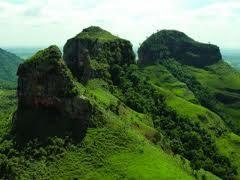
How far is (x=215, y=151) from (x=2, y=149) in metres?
92.0

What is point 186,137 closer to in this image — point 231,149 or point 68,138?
point 231,149

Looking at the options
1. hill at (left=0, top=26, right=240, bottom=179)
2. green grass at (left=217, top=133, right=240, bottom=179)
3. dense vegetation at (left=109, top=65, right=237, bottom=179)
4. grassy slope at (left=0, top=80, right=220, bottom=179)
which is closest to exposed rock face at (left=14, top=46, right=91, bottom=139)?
hill at (left=0, top=26, right=240, bottom=179)

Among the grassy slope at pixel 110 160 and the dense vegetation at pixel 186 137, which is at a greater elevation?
the grassy slope at pixel 110 160

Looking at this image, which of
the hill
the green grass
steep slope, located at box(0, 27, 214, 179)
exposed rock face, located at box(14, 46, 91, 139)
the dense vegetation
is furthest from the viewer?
the green grass

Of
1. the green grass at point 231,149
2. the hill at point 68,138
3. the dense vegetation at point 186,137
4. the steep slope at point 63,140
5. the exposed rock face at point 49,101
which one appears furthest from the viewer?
the green grass at point 231,149

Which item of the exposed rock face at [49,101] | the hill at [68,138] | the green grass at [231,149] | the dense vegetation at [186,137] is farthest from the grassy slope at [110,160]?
the green grass at [231,149]

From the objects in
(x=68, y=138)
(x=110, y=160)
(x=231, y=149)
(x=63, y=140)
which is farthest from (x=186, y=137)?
(x=63, y=140)

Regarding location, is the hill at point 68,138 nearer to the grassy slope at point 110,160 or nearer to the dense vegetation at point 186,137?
the grassy slope at point 110,160

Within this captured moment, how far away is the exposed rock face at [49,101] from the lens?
127 metres

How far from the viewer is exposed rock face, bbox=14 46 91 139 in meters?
127

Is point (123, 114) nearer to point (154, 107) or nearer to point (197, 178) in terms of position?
point (197, 178)

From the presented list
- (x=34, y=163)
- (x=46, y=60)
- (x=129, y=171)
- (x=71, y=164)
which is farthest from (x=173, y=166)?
(x=46, y=60)

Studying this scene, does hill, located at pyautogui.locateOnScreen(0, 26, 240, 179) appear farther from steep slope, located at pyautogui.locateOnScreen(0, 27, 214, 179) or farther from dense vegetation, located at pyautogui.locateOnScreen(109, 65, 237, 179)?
dense vegetation, located at pyautogui.locateOnScreen(109, 65, 237, 179)

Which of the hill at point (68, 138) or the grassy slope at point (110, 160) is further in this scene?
the hill at point (68, 138)
